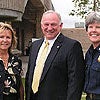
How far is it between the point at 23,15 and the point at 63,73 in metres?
25.1

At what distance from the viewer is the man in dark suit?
3986mm

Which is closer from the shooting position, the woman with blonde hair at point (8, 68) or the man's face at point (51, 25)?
the man's face at point (51, 25)

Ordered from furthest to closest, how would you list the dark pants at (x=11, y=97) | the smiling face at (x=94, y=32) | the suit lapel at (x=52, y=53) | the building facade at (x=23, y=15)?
the building facade at (x=23, y=15), the dark pants at (x=11, y=97), the suit lapel at (x=52, y=53), the smiling face at (x=94, y=32)

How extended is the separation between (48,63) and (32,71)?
0.25 meters

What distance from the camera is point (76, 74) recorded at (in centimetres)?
398

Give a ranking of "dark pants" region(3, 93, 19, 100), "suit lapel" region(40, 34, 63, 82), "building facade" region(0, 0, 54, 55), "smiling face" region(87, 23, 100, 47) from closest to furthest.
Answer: "smiling face" region(87, 23, 100, 47) → "suit lapel" region(40, 34, 63, 82) → "dark pants" region(3, 93, 19, 100) → "building facade" region(0, 0, 54, 55)

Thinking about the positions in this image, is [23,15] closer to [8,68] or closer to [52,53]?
[8,68]

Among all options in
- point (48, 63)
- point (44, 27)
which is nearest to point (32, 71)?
point (48, 63)

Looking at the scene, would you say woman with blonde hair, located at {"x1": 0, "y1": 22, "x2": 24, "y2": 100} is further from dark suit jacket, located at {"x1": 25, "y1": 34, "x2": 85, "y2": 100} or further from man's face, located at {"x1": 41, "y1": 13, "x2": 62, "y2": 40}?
man's face, located at {"x1": 41, "y1": 13, "x2": 62, "y2": 40}

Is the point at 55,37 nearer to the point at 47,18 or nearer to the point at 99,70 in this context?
the point at 47,18

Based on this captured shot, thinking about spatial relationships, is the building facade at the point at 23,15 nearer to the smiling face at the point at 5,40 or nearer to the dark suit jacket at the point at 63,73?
the smiling face at the point at 5,40

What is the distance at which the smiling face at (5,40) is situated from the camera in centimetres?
425

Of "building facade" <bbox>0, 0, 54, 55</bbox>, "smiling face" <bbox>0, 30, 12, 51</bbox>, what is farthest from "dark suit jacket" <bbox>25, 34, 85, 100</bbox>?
"building facade" <bbox>0, 0, 54, 55</bbox>

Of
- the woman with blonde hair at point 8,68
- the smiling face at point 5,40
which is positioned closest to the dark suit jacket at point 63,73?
the woman with blonde hair at point 8,68
